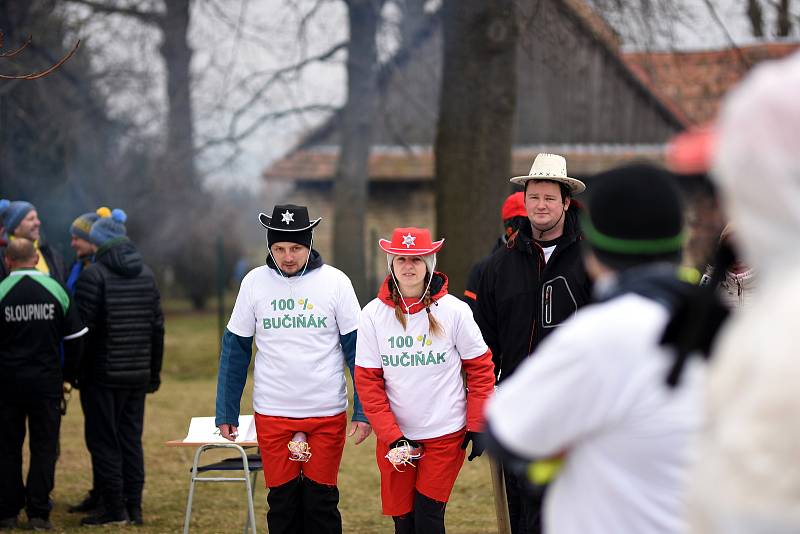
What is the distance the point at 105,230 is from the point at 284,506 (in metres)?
2.77

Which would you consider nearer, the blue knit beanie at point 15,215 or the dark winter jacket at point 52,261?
the blue knit beanie at point 15,215

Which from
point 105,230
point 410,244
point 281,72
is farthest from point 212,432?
point 281,72

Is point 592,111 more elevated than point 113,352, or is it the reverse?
point 592,111

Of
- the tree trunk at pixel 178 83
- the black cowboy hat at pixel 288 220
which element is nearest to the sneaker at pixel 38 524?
the black cowboy hat at pixel 288 220

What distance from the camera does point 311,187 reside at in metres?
26.7

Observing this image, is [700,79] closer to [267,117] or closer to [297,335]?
[267,117]

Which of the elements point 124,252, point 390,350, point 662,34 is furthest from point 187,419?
point 390,350

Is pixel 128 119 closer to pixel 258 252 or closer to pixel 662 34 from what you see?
pixel 662 34

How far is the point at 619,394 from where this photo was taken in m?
2.55

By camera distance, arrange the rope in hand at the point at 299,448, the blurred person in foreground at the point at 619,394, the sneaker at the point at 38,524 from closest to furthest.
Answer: the blurred person in foreground at the point at 619,394
the rope in hand at the point at 299,448
the sneaker at the point at 38,524

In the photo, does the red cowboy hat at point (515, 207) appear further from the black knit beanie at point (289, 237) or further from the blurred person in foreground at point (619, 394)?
the blurred person in foreground at point (619, 394)

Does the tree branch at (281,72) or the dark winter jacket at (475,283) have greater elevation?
the tree branch at (281,72)

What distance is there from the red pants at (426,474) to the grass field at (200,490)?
6.97 feet

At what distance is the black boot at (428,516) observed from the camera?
5.66 metres
